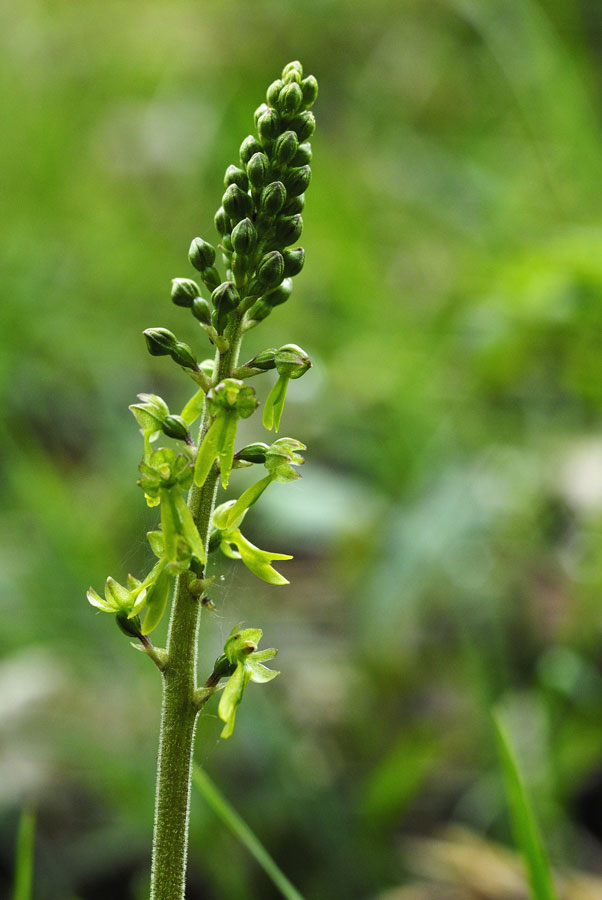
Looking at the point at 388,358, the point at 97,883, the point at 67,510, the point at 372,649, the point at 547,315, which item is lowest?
the point at 97,883

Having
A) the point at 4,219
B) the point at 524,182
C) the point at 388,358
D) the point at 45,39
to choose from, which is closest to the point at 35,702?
the point at 388,358

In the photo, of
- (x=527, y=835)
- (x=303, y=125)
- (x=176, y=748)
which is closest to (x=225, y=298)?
(x=303, y=125)

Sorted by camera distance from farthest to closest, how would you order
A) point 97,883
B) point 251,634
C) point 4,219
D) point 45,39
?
point 45,39
point 4,219
point 97,883
point 251,634

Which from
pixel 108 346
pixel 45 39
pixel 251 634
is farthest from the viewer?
pixel 45 39

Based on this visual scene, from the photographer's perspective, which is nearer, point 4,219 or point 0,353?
point 0,353

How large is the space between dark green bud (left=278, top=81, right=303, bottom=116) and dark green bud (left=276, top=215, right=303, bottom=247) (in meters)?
0.16

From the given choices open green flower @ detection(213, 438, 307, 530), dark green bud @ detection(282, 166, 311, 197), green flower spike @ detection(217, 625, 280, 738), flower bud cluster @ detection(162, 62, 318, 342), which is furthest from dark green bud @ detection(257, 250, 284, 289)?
green flower spike @ detection(217, 625, 280, 738)

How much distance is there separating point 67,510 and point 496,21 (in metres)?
4.04

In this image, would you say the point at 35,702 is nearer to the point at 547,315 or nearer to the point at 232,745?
the point at 232,745

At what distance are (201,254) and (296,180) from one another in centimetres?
16

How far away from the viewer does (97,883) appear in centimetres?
284

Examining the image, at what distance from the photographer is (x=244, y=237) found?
3.76 feet

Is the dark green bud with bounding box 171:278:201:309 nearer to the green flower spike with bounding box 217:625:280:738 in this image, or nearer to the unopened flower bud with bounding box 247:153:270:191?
the unopened flower bud with bounding box 247:153:270:191

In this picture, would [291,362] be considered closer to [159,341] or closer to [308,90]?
[159,341]
